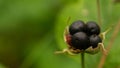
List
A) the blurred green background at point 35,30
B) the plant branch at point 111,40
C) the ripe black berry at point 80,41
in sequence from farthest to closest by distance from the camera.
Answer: the blurred green background at point 35,30, the plant branch at point 111,40, the ripe black berry at point 80,41

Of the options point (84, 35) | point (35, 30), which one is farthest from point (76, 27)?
point (35, 30)

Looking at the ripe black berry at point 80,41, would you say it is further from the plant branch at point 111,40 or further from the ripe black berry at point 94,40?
the plant branch at point 111,40

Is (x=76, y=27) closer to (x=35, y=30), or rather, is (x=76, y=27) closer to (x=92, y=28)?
(x=92, y=28)

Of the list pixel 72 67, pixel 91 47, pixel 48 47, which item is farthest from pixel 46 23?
pixel 91 47

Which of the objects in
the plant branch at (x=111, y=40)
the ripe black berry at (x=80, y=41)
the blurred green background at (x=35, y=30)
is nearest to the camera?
the ripe black berry at (x=80, y=41)

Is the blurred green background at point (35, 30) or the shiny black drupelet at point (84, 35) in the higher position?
the shiny black drupelet at point (84, 35)

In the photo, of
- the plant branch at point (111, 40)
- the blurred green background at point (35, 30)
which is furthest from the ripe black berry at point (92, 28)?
the blurred green background at point (35, 30)

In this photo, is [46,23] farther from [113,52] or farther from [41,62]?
[113,52]

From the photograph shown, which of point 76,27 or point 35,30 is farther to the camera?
point 35,30
